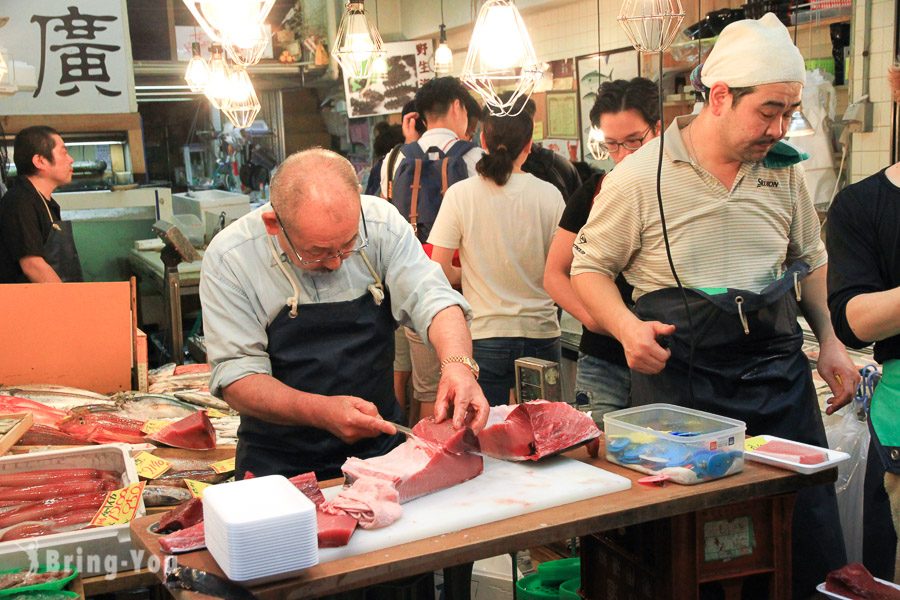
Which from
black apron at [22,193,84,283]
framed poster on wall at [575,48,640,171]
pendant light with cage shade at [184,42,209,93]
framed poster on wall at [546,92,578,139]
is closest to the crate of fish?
black apron at [22,193,84,283]

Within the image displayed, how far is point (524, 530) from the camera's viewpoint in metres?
2.16

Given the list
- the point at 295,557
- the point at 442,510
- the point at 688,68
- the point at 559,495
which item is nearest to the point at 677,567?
the point at 559,495

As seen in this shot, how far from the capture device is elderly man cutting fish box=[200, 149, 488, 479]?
281 centimetres

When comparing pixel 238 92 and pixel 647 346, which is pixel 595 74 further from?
pixel 647 346

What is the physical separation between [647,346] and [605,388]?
1.13 meters

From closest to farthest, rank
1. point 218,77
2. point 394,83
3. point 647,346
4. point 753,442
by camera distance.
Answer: point 753,442
point 647,346
point 218,77
point 394,83

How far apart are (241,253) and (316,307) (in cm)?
29

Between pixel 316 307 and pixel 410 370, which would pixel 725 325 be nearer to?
pixel 316 307

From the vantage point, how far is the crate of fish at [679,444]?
2430 mm

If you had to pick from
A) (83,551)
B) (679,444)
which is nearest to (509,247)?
(679,444)

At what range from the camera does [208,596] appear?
196 centimetres

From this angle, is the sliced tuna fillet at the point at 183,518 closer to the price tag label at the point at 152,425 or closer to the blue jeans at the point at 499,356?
the price tag label at the point at 152,425

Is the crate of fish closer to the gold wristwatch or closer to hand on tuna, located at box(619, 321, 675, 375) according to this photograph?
hand on tuna, located at box(619, 321, 675, 375)

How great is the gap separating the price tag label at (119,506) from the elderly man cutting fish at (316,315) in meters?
0.34
